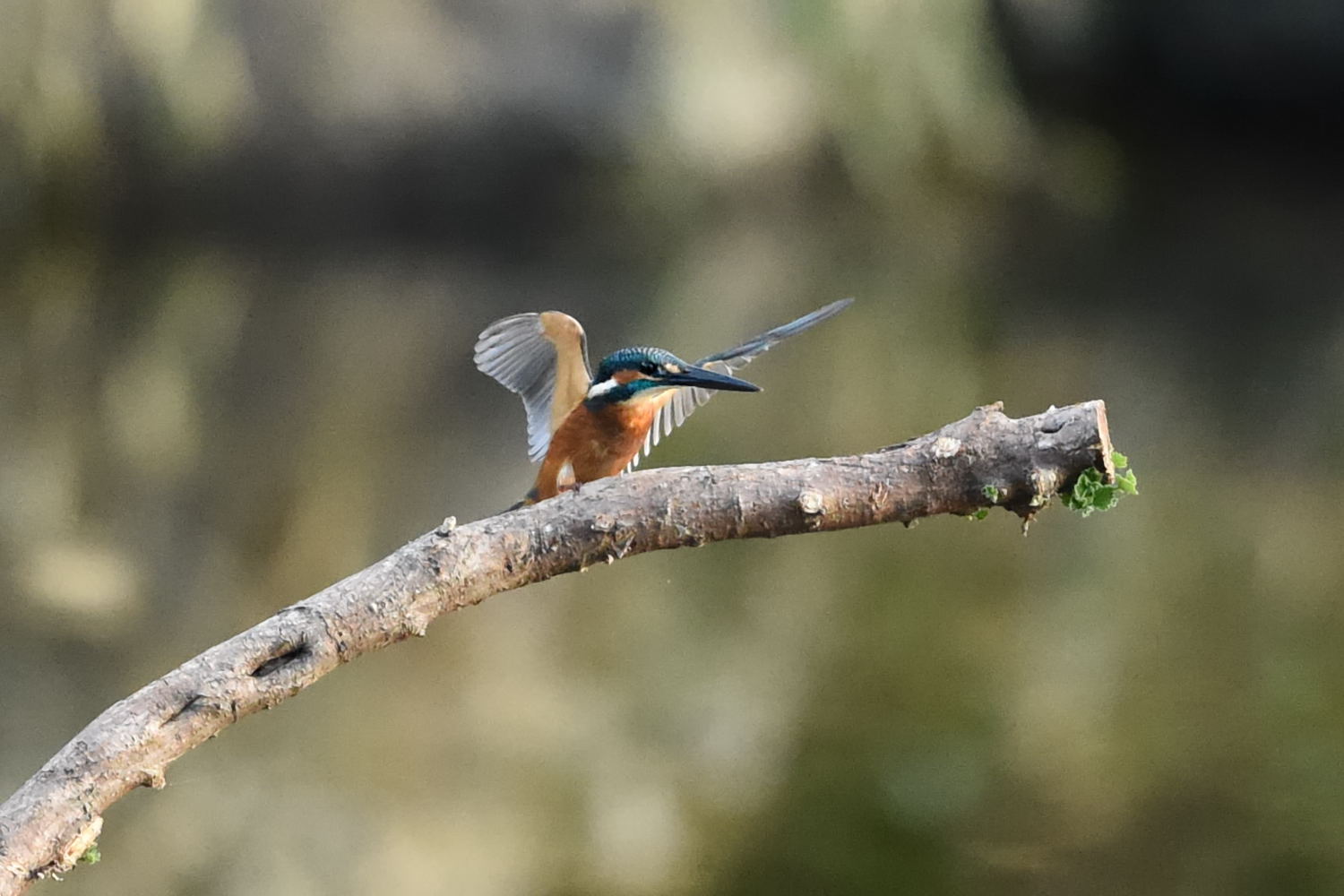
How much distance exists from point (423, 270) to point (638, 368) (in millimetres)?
3213

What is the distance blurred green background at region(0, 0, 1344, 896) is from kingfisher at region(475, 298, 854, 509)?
0.62 metres

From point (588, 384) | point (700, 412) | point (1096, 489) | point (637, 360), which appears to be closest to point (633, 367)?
point (637, 360)

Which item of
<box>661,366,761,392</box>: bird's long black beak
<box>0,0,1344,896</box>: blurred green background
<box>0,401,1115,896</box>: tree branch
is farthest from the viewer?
<box>0,0,1344,896</box>: blurred green background

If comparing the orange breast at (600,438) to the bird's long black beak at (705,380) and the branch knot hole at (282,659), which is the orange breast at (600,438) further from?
the branch knot hole at (282,659)

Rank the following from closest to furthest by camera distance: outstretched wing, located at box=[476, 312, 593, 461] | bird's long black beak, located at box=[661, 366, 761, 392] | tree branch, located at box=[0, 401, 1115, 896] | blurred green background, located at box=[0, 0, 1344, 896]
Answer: tree branch, located at box=[0, 401, 1115, 896]
bird's long black beak, located at box=[661, 366, 761, 392]
outstretched wing, located at box=[476, 312, 593, 461]
blurred green background, located at box=[0, 0, 1344, 896]

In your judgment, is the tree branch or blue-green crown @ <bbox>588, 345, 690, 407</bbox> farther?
blue-green crown @ <bbox>588, 345, 690, 407</bbox>

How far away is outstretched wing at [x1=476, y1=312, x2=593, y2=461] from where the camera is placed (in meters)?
1.24

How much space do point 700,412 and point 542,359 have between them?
1.56 metres

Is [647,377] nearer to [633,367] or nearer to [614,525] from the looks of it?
[633,367]

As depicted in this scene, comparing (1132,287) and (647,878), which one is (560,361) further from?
(1132,287)

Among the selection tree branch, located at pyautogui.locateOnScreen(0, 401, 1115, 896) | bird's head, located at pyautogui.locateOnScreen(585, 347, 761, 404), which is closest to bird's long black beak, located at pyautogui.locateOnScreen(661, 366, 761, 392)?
bird's head, located at pyautogui.locateOnScreen(585, 347, 761, 404)

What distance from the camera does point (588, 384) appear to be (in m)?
1.24

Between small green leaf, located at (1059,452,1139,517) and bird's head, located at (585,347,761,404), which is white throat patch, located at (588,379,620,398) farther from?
small green leaf, located at (1059,452,1139,517)

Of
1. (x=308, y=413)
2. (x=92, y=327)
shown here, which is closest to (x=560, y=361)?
(x=308, y=413)
